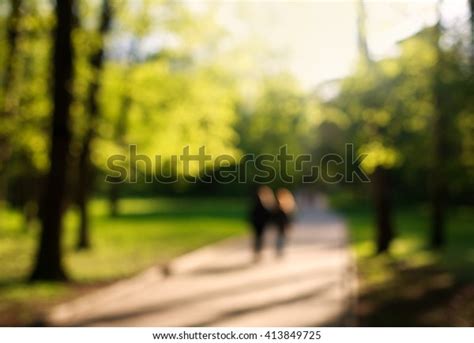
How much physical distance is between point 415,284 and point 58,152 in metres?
7.41

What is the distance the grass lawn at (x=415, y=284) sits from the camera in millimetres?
9648

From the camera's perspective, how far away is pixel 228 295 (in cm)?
1134

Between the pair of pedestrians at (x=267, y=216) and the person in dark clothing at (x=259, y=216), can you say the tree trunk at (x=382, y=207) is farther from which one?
the person in dark clothing at (x=259, y=216)

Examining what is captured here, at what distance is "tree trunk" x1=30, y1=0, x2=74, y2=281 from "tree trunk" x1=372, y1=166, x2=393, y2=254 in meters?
8.37

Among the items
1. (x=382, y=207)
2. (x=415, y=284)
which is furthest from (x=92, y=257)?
(x=415, y=284)

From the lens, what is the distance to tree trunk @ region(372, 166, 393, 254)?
1714 centimetres

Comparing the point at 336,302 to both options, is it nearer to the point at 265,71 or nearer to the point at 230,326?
the point at 230,326

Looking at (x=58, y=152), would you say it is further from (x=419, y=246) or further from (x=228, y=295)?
(x=419, y=246)

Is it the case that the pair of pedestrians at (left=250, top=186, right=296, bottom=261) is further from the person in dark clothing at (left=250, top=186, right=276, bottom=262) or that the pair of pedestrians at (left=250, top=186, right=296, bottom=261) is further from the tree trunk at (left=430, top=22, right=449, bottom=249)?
the tree trunk at (left=430, top=22, right=449, bottom=249)

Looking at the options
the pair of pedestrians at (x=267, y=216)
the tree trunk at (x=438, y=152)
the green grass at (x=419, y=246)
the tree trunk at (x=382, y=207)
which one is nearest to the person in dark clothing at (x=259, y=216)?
the pair of pedestrians at (x=267, y=216)

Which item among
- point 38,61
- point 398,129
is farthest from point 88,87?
point 398,129

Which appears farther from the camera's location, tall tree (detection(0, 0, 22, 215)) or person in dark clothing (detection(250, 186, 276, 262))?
person in dark clothing (detection(250, 186, 276, 262))

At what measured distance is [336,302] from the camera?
35.5ft

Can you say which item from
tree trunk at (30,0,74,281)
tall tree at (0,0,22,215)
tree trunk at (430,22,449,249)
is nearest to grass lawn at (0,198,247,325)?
tree trunk at (30,0,74,281)
